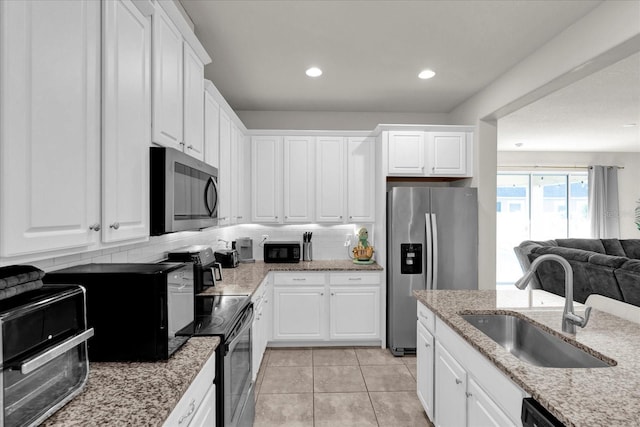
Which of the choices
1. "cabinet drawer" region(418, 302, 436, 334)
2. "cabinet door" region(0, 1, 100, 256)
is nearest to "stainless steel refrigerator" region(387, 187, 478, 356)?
"cabinet drawer" region(418, 302, 436, 334)

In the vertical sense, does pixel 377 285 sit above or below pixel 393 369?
above

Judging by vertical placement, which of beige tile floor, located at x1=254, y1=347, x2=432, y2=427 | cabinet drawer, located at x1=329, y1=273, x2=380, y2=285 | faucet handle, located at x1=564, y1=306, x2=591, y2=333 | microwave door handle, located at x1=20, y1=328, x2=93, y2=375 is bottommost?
beige tile floor, located at x1=254, y1=347, x2=432, y2=427

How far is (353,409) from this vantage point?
8.63 feet

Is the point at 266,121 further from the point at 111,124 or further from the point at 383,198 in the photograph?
the point at 111,124

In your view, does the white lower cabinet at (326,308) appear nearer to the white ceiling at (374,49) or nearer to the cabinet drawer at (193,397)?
the white ceiling at (374,49)

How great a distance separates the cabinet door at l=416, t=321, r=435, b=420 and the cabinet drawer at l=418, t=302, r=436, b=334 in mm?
42

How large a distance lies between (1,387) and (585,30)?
3346 mm

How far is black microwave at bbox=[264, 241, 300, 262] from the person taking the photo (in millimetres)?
4086

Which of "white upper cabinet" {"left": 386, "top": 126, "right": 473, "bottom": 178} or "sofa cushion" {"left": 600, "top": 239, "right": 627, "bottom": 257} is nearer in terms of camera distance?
"white upper cabinet" {"left": 386, "top": 126, "right": 473, "bottom": 178}

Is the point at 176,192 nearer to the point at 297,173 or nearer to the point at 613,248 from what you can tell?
the point at 297,173

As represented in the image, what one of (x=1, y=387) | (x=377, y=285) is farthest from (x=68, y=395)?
(x=377, y=285)

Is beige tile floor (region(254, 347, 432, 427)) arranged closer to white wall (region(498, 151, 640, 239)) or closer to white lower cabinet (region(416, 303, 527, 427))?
white lower cabinet (region(416, 303, 527, 427))

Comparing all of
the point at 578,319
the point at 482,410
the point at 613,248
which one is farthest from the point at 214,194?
the point at 613,248

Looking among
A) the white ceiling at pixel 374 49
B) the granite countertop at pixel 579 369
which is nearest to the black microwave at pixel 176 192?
the white ceiling at pixel 374 49
